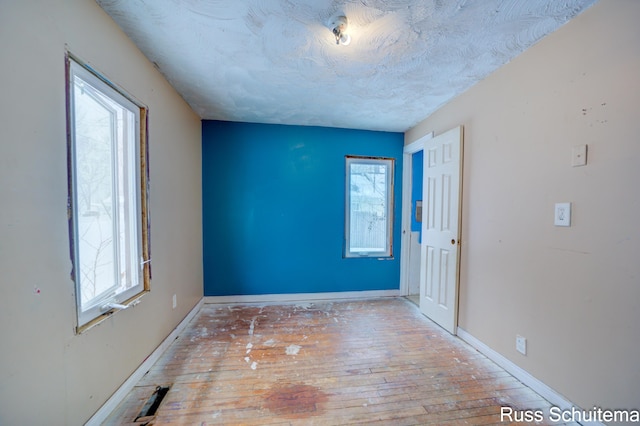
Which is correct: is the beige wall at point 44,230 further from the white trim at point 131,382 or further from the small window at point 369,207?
the small window at point 369,207

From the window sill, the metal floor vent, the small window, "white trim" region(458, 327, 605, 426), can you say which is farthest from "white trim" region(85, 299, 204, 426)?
"white trim" region(458, 327, 605, 426)

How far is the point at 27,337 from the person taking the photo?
3.26 feet

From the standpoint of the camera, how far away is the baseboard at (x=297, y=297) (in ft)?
10.6

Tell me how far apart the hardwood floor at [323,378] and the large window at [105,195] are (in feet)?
2.46

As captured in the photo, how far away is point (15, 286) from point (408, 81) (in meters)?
2.76

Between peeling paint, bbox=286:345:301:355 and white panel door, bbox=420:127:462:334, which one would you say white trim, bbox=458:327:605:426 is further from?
peeling paint, bbox=286:345:301:355

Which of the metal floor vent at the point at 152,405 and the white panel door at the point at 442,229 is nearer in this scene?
the metal floor vent at the point at 152,405

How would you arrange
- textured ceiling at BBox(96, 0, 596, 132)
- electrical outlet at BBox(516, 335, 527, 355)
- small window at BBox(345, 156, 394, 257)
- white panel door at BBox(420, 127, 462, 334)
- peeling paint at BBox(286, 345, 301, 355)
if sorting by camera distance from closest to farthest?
textured ceiling at BBox(96, 0, 596, 132) → electrical outlet at BBox(516, 335, 527, 355) → peeling paint at BBox(286, 345, 301, 355) → white panel door at BBox(420, 127, 462, 334) → small window at BBox(345, 156, 394, 257)

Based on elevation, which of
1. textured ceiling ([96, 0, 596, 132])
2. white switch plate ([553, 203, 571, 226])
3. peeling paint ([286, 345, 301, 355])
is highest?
textured ceiling ([96, 0, 596, 132])

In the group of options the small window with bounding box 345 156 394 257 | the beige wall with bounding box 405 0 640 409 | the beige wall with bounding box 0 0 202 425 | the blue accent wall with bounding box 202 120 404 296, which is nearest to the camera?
the beige wall with bounding box 0 0 202 425

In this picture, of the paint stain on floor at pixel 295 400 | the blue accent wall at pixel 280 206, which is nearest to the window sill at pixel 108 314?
the paint stain on floor at pixel 295 400

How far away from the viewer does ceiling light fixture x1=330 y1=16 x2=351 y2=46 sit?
4.66ft

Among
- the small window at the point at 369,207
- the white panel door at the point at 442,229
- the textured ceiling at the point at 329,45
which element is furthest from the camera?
the small window at the point at 369,207

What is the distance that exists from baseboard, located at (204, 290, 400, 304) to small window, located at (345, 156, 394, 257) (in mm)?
560
